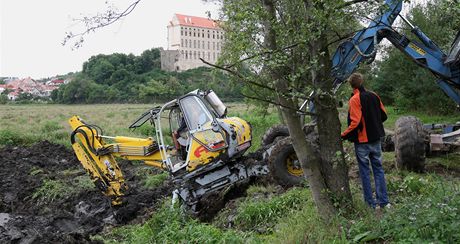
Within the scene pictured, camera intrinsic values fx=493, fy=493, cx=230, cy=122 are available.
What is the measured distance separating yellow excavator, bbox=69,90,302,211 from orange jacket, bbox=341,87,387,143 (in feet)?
8.76

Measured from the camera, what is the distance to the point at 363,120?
6223mm

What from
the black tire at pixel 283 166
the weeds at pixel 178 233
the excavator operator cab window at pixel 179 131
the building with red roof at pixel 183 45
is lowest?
the weeds at pixel 178 233

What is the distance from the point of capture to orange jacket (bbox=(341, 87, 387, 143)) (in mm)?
6203

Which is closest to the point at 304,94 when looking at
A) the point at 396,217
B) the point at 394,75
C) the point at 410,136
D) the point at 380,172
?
the point at 396,217

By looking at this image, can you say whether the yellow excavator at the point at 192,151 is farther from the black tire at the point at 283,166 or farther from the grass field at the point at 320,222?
the grass field at the point at 320,222

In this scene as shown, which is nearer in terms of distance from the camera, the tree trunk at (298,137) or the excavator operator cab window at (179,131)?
the tree trunk at (298,137)

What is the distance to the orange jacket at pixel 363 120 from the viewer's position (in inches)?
244

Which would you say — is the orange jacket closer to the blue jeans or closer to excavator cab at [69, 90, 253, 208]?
the blue jeans

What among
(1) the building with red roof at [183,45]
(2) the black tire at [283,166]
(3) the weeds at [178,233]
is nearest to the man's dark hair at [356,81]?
(3) the weeds at [178,233]

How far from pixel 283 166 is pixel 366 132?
2751mm

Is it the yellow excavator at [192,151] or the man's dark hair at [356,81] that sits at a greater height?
the man's dark hair at [356,81]

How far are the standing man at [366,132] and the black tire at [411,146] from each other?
2.75m

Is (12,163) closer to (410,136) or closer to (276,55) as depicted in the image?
(410,136)

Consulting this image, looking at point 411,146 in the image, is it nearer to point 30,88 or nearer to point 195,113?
point 195,113
